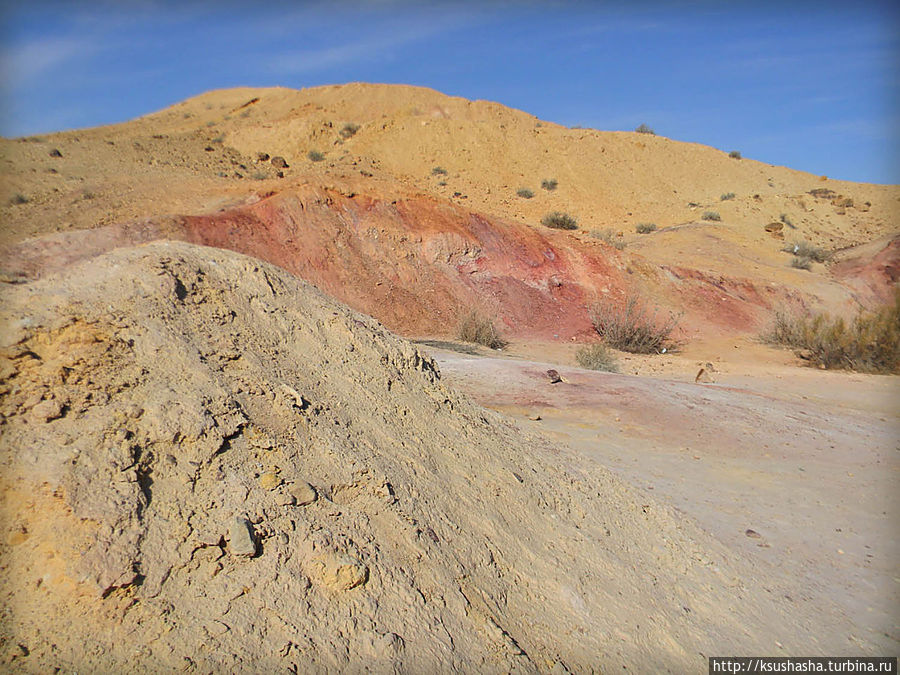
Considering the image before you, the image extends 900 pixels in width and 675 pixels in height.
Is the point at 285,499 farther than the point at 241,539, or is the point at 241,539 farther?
the point at 285,499

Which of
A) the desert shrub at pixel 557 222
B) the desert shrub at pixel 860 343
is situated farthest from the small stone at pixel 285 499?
the desert shrub at pixel 557 222

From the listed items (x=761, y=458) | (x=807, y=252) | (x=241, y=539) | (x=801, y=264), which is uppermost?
(x=807, y=252)

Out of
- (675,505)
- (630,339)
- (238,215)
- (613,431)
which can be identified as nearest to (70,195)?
(238,215)

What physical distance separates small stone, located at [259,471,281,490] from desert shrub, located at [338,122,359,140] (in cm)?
3000

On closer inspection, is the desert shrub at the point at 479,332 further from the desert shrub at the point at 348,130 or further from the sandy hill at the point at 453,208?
the desert shrub at the point at 348,130

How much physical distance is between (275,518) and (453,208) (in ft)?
50.8

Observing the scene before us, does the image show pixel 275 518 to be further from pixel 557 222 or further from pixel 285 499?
pixel 557 222

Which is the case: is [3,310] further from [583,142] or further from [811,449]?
[583,142]

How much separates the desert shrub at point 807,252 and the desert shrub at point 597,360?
16.6 meters

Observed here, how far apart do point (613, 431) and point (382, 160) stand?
2504cm

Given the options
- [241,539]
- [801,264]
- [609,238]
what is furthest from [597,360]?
[801,264]

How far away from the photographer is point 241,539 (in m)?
2.29

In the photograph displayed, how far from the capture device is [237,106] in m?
38.2

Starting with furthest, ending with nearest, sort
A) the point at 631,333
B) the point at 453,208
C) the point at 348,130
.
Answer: the point at 348,130 → the point at 453,208 → the point at 631,333
